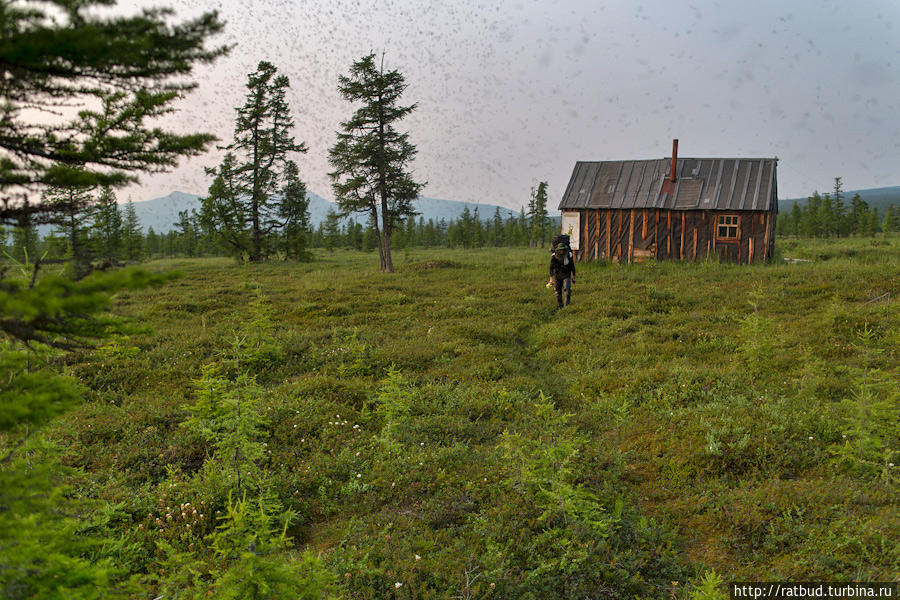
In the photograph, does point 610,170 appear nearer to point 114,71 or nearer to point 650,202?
point 650,202

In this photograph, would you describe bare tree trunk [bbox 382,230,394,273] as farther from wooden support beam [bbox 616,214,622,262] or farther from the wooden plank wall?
wooden support beam [bbox 616,214,622,262]

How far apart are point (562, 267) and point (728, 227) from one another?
16155 mm

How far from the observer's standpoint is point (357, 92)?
104 ft

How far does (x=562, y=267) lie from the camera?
57.3 feet

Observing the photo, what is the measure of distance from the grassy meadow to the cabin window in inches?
559

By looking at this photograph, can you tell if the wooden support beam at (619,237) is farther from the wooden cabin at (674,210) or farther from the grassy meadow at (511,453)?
the grassy meadow at (511,453)

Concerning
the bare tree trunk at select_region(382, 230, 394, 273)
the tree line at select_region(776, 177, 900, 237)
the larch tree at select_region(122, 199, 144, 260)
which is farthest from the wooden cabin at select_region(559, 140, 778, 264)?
the tree line at select_region(776, 177, 900, 237)

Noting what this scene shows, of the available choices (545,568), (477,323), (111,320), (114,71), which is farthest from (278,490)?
(477,323)

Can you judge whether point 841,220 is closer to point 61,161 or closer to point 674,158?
point 674,158

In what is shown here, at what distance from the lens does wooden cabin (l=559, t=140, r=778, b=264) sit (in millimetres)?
27812

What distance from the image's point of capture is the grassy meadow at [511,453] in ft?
16.4

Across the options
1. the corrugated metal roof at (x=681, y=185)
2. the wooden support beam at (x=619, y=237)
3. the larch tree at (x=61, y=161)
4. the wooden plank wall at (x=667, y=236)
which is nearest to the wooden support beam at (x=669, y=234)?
the wooden plank wall at (x=667, y=236)

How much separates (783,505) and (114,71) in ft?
24.5

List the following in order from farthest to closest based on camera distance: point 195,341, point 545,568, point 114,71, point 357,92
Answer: point 357,92
point 195,341
point 545,568
point 114,71
